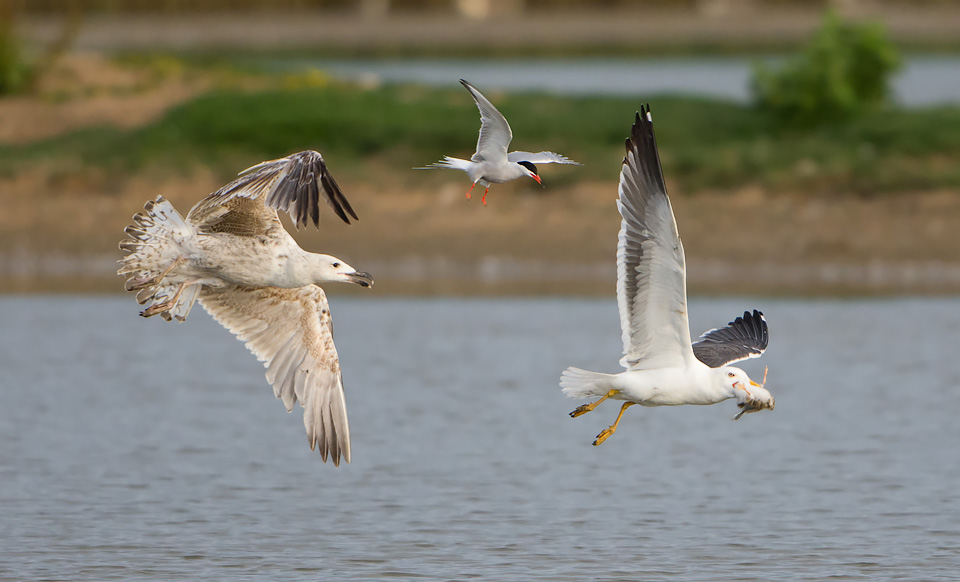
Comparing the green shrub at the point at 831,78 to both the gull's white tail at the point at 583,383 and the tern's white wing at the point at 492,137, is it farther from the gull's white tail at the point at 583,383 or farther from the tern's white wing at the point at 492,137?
the gull's white tail at the point at 583,383

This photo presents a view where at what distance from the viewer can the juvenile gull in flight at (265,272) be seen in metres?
10.3

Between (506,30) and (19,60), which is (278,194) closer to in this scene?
(19,60)

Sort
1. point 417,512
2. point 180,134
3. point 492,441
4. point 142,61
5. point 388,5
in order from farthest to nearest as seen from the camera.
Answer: point 388,5 < point 142,61 < point 180,134 < point 492,441 < point 417,512

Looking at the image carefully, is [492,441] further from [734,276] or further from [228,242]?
[734,276]

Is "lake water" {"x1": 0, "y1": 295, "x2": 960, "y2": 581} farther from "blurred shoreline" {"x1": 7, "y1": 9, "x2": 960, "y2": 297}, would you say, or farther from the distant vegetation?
the distant vegetation

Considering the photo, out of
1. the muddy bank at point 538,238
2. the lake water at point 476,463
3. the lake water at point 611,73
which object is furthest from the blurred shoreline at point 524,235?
the lake water at point 611,73

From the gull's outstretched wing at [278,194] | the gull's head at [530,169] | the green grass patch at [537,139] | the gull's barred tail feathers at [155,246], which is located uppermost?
the green grass patch at [537,139]

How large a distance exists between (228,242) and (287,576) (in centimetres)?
211

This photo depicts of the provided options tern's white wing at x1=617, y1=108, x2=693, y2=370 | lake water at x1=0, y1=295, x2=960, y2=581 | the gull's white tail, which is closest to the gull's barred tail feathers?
lake water at x1=0, y1=295, x2=960, y2=581

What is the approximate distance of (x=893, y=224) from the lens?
2497 cm

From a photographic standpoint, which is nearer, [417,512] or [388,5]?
[417,512]

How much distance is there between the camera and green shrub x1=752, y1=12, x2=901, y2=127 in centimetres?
2733

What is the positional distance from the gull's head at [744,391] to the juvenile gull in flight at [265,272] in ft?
7.25

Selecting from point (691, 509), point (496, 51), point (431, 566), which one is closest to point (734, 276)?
point (691, 509)
